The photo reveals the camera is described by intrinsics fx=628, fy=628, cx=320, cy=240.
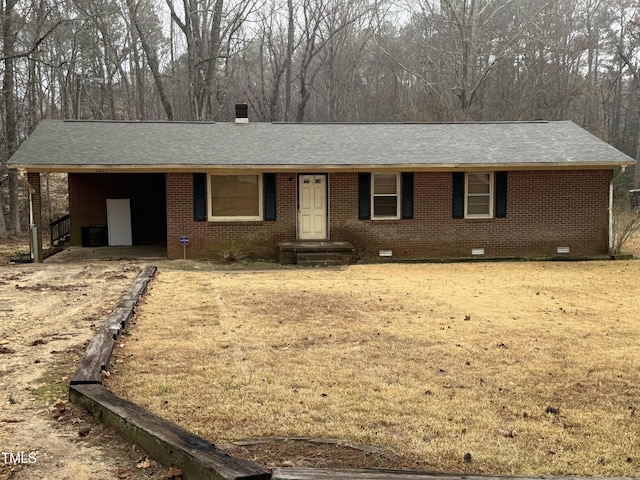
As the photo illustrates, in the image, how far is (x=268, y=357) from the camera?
21.2 ft

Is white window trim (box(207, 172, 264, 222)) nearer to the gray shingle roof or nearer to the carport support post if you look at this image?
the gray shingle roof

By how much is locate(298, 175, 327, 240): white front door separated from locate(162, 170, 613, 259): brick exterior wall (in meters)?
0.23

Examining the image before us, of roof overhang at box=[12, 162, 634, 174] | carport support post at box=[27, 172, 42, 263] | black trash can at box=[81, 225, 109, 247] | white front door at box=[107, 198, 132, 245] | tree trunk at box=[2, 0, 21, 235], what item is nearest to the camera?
roof overhang at box=[12, 162, 634, 174]

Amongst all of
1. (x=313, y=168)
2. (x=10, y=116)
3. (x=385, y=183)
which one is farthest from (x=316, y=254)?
(x=10, y=116)

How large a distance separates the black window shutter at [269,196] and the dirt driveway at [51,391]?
5.37m

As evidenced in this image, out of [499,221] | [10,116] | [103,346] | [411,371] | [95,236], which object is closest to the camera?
[411,371]

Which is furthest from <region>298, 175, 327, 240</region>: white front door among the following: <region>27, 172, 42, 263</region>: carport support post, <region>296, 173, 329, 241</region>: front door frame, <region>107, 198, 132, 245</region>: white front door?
<region>27, 172, 42, 263</region>: carport support post

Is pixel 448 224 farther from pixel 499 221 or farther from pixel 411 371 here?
pixel 411 371

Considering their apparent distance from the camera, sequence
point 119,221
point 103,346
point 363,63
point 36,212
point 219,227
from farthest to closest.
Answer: point 363,63 < point 119,221 < point 219,227 < point 36,212 < point 103,346

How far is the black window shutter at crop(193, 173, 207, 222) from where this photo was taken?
1571 centimetres

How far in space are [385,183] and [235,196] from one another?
3903mm

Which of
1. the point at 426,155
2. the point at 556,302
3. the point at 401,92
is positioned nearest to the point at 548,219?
the point at 426,155

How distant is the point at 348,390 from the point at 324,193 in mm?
11228

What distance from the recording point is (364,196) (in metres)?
16.2
